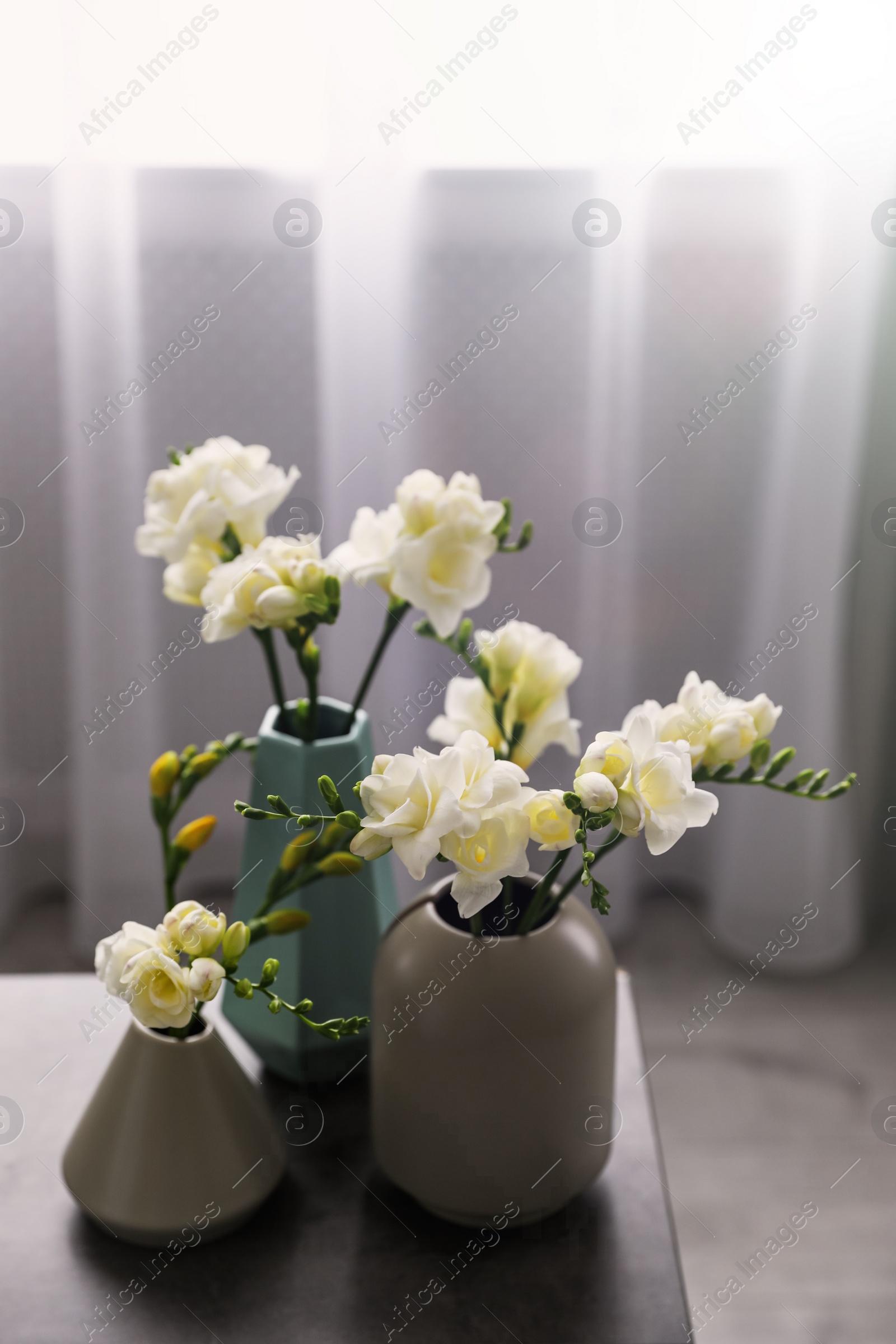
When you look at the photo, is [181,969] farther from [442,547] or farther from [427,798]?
[442,547]

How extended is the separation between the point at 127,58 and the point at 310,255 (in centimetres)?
31

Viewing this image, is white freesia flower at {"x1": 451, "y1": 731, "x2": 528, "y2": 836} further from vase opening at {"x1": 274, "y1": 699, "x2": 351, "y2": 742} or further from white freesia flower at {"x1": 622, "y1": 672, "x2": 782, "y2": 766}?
vase opening at {"x1": 274, "y1": 699, "x2": 351, "y2": 742}

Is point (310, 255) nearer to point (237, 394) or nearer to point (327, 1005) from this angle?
point (237, 394)

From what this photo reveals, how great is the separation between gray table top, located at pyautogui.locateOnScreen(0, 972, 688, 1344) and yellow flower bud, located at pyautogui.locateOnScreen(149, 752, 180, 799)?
8.8 inches

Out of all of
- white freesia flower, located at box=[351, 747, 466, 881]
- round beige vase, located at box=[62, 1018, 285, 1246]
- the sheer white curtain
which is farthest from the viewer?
the sheer white curtain

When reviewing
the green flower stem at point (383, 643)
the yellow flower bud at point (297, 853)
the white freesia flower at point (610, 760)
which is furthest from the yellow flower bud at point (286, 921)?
the white freesia flower at point (610, 760)

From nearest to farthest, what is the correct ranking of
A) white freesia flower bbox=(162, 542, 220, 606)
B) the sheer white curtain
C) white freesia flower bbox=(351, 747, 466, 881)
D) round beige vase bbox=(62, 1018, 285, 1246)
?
white freesia flower bbox=(351, 747, 466, 881), round beige vase bbox=(62, 1018, 285, 1246), white freesia flower bbox=(162, 542, 220, 606), the sheer white curtain

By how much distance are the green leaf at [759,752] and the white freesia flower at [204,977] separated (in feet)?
1.02

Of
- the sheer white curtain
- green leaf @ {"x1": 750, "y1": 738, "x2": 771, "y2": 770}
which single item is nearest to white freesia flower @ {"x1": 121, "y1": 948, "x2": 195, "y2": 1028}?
green leaf @ {"x1": 750, "y1": 738, "x2": 771, "y2": 770}

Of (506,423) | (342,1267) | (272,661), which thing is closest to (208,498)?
(272,661)

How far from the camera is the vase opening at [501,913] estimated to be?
66 centimetres

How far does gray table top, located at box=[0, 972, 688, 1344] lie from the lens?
62cm

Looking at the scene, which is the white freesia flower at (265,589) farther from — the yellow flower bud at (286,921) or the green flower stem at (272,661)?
the yellow flower bud at (286,921)

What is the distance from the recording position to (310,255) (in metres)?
1.50
